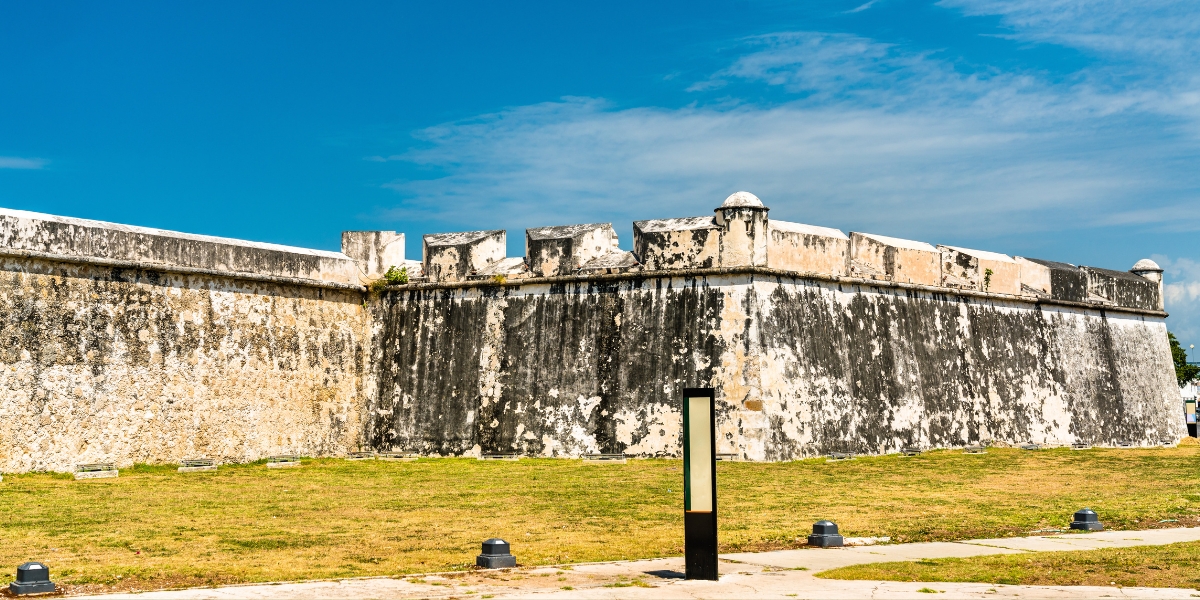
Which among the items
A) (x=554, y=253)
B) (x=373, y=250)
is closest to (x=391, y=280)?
(x=373, y=250)

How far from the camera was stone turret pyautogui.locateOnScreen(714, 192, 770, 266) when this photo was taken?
18422 mm

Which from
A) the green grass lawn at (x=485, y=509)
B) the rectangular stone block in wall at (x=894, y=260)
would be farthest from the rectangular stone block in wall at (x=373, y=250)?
the rectangular stone block in wall at (x=894, y=260)

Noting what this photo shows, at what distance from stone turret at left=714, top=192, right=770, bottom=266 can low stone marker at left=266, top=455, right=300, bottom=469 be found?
7.22 metres

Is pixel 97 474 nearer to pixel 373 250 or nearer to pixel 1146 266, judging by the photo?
pixel 373 250

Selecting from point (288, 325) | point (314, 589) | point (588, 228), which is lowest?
point (314, 589)

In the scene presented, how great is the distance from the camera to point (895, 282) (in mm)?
20719

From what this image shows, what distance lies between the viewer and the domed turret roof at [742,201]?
18.5 meters

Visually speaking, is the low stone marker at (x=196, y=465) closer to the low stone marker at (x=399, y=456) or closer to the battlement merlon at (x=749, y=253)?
the low stone marker at (x=399, y=456)

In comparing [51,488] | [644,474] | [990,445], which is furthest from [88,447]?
[990,445]

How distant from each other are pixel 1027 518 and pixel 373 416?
12.1 metres

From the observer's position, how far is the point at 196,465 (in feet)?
56.4

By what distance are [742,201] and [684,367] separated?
8.96 feet

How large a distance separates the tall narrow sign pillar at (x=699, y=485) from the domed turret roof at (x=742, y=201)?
10.3 metres

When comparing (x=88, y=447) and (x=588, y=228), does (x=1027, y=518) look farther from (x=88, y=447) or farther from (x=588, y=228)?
(x=88, y=447)
